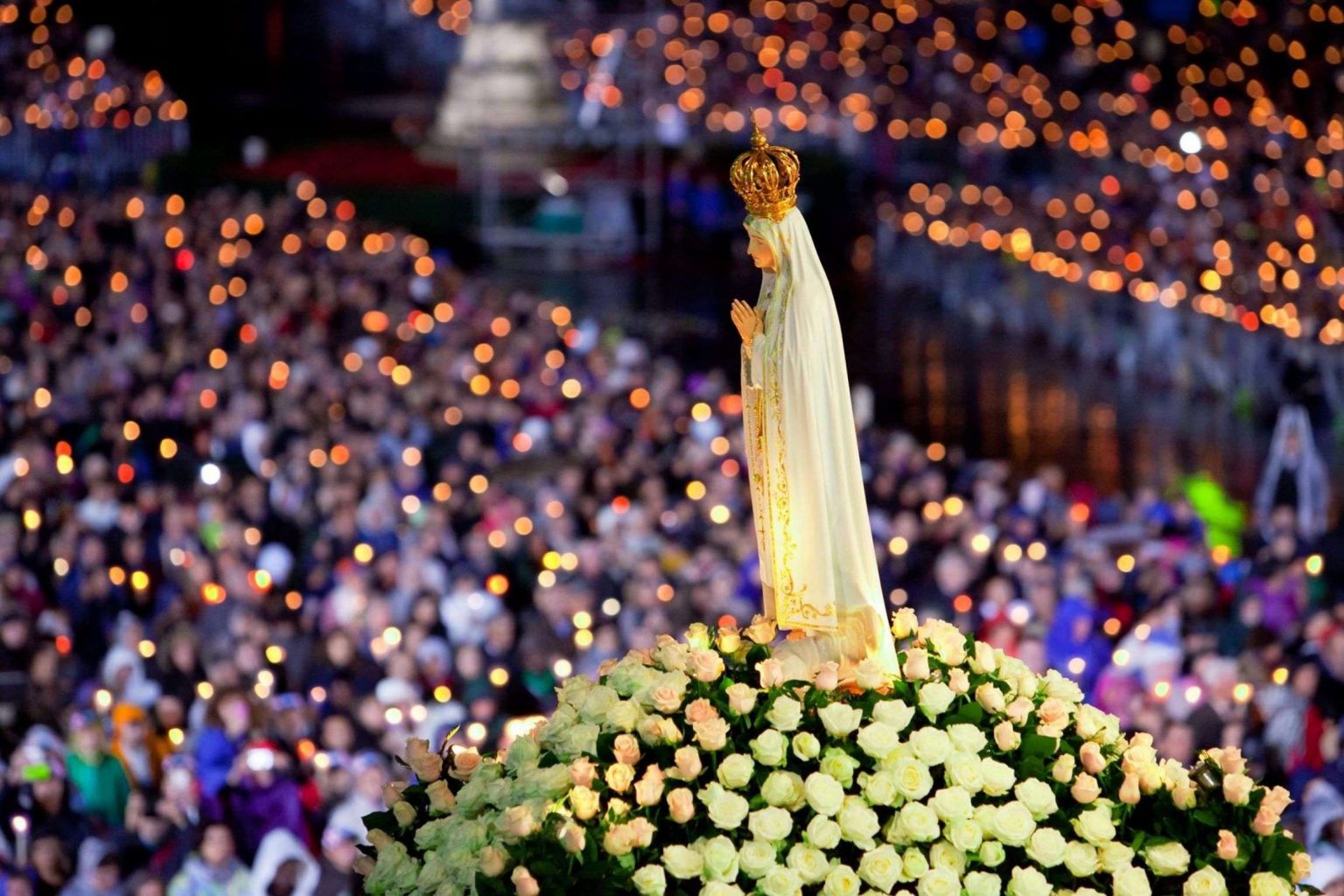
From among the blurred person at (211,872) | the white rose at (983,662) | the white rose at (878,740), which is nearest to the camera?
the white rose at (878,740)

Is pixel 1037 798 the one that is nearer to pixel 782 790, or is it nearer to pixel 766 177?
pixel 782 790

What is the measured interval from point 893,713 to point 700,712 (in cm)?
60

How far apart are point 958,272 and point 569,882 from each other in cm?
2650

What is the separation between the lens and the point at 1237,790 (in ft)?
22.6

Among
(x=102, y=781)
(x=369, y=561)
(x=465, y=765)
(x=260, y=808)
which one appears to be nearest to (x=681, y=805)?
(x=465, y=765)

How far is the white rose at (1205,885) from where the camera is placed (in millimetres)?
6605

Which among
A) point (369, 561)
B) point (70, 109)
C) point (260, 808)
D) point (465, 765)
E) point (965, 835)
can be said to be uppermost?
point (965, 835)

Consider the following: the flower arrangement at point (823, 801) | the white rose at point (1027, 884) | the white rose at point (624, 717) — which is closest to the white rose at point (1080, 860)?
the flower arrangement at point (823, 801)

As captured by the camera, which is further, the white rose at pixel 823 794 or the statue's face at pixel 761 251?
the statue's face at pixel 761 251

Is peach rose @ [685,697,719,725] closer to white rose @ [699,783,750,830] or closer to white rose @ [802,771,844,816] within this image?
white rose @ [699,783,750,830]

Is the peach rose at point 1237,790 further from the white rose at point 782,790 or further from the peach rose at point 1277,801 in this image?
the white rose at point 782,790

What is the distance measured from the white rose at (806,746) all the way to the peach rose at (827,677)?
0.19 metres

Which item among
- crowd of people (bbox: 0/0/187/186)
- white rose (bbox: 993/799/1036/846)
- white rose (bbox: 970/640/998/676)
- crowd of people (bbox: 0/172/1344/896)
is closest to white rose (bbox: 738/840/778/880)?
white rose (bbox: 993/799/1036/846)

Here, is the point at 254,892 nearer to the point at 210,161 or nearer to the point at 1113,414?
the point at 1113,414
